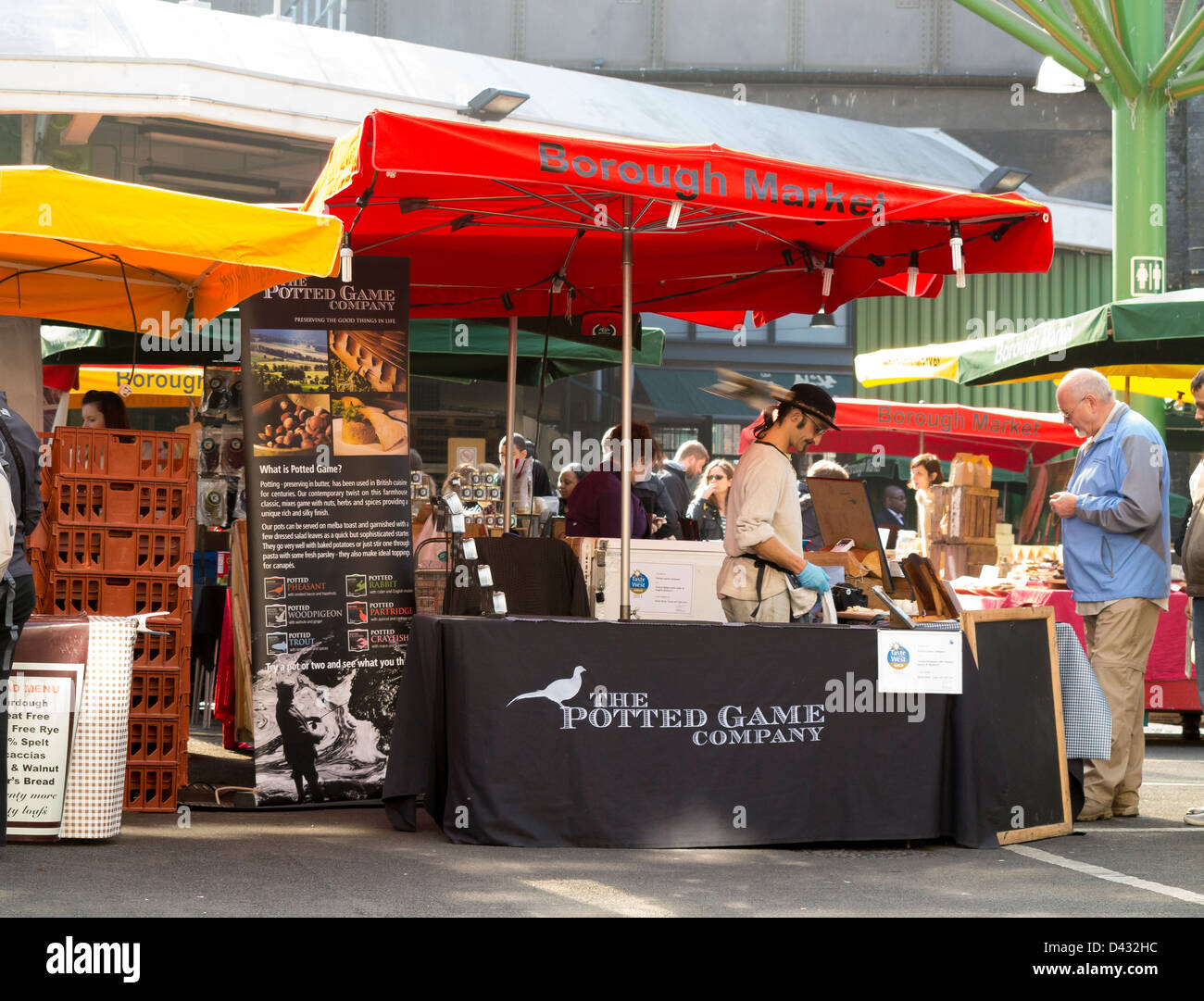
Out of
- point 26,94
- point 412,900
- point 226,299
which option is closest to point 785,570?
point 412,900

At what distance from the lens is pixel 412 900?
16.5 ft

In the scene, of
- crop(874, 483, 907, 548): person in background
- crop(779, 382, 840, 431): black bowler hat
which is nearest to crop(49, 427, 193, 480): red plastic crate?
crop(779, 382, 840, 431): black bowler hat

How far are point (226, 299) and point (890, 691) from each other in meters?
3.74

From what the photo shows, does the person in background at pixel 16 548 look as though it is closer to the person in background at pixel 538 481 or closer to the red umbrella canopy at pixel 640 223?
the red umbrella canopy at pixel 640 223

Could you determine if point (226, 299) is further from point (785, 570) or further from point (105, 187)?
point (785, 570)

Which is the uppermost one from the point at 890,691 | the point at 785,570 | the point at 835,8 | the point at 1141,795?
the point at 835,8

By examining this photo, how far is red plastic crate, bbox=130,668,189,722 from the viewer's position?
702cm

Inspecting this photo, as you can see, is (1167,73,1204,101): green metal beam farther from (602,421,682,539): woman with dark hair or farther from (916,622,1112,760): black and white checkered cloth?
(916,622,1112,760): black and white checkered cloth

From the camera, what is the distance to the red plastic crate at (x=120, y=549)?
696 cm

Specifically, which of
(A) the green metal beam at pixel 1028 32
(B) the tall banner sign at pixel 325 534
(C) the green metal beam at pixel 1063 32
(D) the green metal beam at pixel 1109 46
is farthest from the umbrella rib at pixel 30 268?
(D) the green metal beam at pixel 1109 46

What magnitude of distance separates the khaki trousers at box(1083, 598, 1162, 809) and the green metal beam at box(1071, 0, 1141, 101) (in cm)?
530

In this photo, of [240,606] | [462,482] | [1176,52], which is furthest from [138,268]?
[1176,52]

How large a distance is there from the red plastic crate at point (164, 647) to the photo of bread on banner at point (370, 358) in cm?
142

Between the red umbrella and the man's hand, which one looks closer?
the red umbrella
